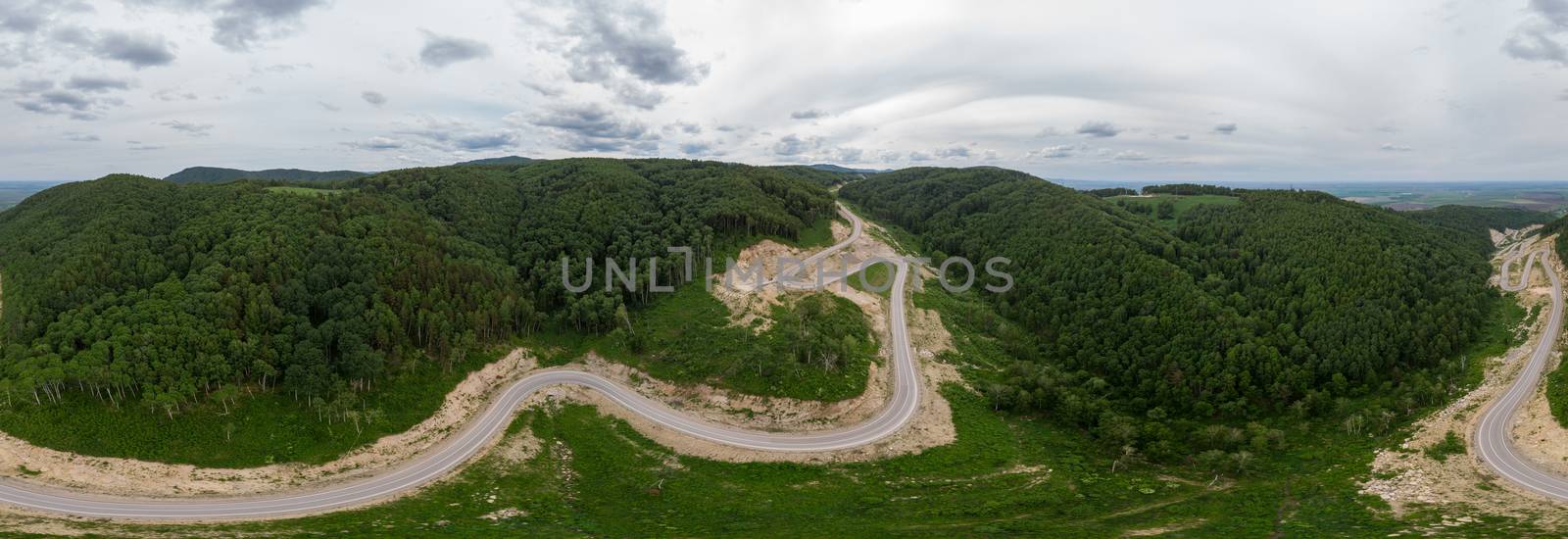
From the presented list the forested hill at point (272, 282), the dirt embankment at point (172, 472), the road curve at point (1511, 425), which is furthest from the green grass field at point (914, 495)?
the forested hill at point (272, 282)

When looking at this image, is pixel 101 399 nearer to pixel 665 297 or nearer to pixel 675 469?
pixel 675 469

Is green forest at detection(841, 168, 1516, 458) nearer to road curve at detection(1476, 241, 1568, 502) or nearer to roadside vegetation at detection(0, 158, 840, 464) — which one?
road curve at detection(1476, 241, 1568, 502)

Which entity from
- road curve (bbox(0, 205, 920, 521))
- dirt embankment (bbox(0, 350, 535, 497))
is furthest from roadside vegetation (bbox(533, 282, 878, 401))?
dirt embankment (bbox(0, 350, 535, 497))

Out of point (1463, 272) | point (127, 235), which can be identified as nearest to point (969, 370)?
point (1463, 272)

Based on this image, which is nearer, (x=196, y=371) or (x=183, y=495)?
(x=183, y=495)

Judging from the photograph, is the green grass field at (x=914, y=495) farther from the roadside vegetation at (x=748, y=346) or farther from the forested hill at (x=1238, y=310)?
the roadside vegetation at (x=748, y=346)

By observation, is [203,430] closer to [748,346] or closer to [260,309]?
[260,309]
